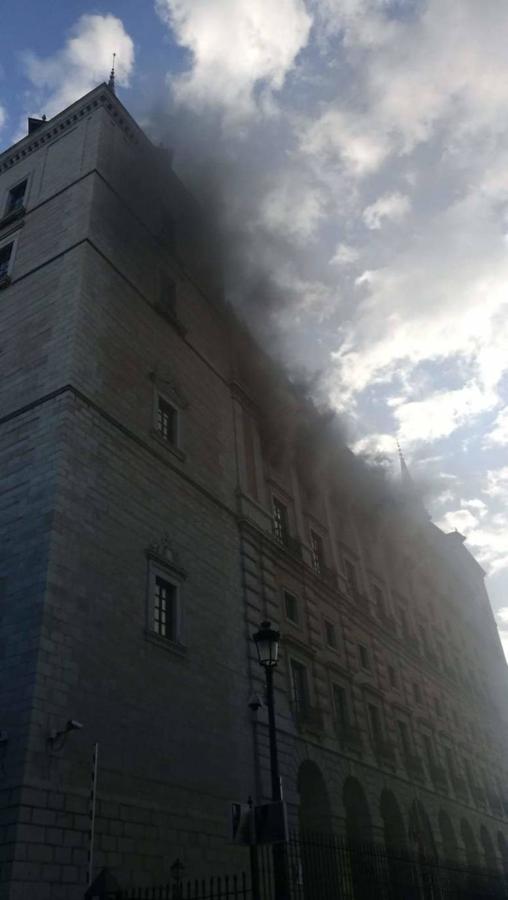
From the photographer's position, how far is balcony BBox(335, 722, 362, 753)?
81.1 ft

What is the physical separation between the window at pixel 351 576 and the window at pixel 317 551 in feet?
7.65

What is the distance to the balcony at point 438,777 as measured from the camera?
33.0 metres

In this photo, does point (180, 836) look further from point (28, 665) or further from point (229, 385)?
point (229, 385)

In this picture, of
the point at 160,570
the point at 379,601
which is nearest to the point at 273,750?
the point at 160,570

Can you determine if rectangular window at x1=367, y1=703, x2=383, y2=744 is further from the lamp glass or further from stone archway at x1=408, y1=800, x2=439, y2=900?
the lamp glass

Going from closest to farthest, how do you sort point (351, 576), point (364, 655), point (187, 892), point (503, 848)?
point (187, 892)
point (364, 655)
point (351, 576)
point (503, 848)

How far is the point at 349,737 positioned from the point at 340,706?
117 centimetres

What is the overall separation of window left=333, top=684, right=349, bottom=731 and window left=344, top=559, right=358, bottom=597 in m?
5.90

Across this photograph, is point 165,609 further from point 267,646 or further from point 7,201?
point 7,201

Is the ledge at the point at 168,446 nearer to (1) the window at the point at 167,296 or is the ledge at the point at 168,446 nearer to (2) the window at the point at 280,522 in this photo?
(1) the window at the point at 167,296

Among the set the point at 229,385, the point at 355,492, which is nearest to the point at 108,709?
the point at 229,385

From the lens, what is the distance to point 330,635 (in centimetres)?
2767

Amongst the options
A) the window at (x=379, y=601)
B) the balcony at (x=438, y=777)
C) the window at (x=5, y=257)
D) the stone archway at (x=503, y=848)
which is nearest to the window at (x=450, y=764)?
the balcony at (x=438, y=777)

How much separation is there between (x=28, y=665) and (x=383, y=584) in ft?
86.4
